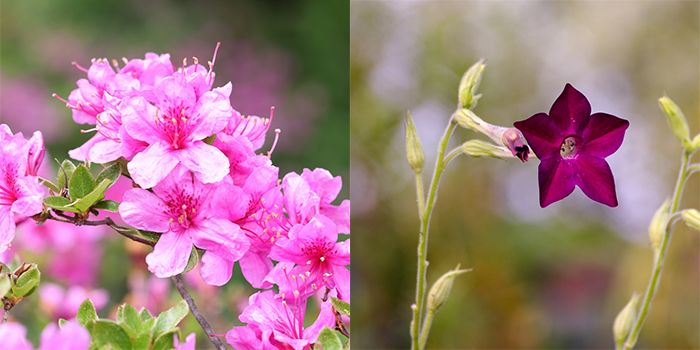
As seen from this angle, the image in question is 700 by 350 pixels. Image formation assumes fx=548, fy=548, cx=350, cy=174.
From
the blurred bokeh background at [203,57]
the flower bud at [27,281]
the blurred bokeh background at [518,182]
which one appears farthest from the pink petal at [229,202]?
the blurred bokeh background at [518,182]

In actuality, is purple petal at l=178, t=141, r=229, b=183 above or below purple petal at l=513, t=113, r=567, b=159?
below

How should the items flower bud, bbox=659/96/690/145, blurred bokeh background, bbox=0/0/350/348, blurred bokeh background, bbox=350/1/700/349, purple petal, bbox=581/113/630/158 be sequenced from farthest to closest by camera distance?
blurred bokeh background, bbox=350/1/700/349, blurred bokeh background, bbox=0/0/350/348, flower bud, bbox=659/96/690/145, purple petal, bbox=581/113/630/158

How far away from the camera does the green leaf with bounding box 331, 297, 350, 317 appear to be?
0.31 meters

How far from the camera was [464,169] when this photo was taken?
57.0 inches

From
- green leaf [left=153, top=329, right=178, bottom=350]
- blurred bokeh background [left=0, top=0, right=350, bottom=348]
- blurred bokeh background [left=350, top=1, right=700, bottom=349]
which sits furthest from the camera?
blurred bokeh background [left=350, top=1, right=700, bottom=349]

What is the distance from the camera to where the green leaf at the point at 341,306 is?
312 mm

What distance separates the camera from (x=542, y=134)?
339mm

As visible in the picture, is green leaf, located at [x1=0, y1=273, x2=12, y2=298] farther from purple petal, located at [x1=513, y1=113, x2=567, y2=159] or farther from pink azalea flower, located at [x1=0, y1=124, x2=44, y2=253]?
purple petal, located at [x1=513, y1=113, x2=567, y2=159]

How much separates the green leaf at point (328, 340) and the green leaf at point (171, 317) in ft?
0.24

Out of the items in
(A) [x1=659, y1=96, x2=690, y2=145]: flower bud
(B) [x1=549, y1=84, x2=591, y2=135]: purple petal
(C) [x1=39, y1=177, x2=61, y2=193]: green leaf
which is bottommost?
(C) [x1=39, y1=177, x2=61, y2=193]: green leaf

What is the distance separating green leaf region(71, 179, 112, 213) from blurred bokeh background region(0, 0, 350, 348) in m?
0.51

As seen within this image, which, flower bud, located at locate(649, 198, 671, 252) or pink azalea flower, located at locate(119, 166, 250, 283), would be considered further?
flower bud, located at locate(649, 198, 671, 252)

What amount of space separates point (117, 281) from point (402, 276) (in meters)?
0.72

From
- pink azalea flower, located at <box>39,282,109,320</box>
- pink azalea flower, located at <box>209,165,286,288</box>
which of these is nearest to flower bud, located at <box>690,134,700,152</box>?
pink azalea flower, located at <box>209,165,286,288</box>
